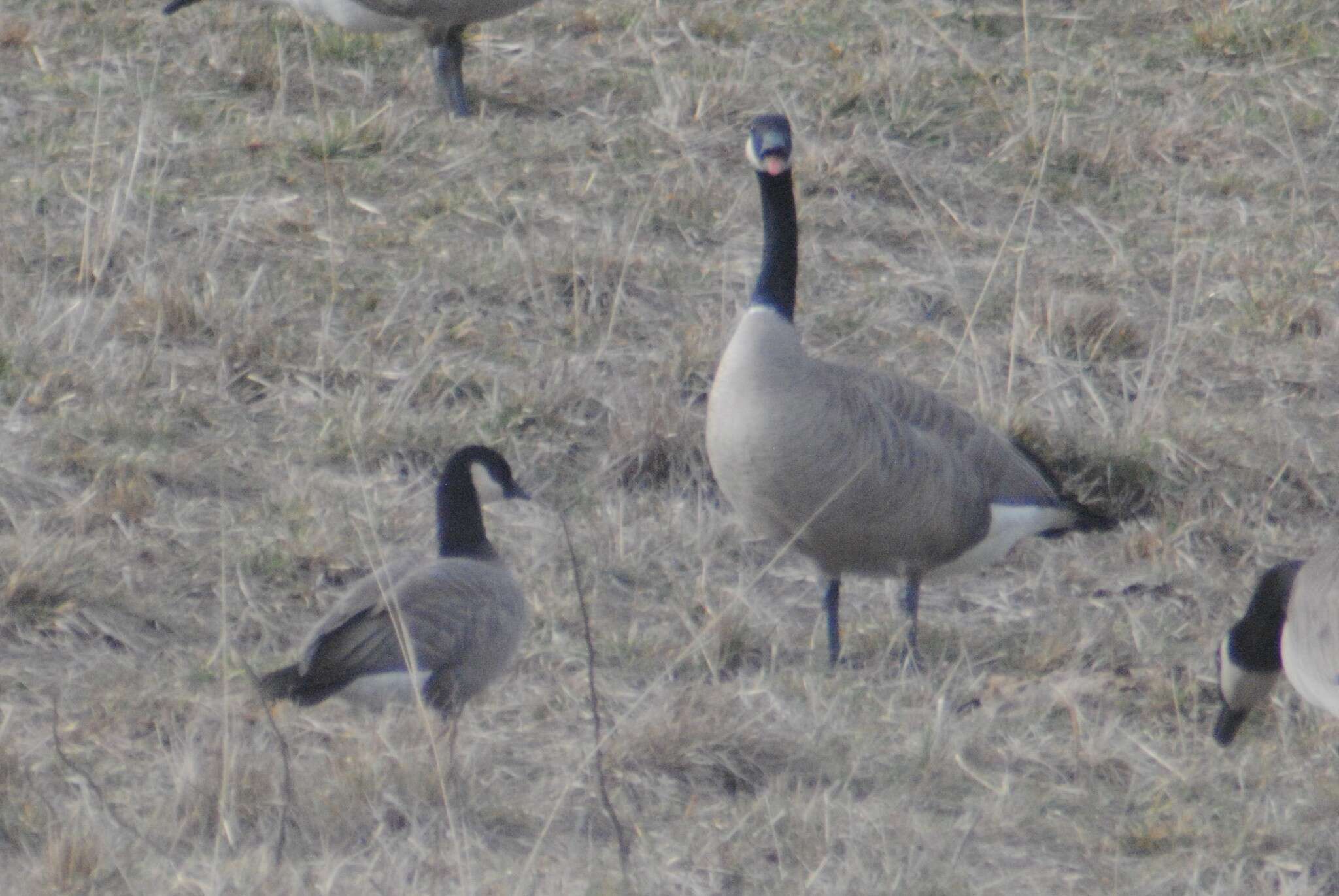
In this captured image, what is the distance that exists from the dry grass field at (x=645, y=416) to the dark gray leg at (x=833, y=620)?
60mm

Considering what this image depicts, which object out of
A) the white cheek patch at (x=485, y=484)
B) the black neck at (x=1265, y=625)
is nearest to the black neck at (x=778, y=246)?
the white cheek patch at (x=485, y=484)

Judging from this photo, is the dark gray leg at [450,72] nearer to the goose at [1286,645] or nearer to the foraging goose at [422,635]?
the foraging goose at [422,635]

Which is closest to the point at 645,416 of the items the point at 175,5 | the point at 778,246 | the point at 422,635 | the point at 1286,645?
the point at 778,246

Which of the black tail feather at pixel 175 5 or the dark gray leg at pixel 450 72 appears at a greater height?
the black tail feather at pixel 175 5

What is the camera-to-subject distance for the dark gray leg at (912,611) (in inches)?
203

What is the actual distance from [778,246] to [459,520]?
44.6 inches

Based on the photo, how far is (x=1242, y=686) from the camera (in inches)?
189

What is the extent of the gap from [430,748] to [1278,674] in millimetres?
2130

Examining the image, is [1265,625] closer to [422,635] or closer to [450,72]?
[422,635]

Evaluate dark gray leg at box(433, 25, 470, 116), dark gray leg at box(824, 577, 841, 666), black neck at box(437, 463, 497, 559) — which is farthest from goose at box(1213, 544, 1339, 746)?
dark gray leg at box(433, 25, 470, 116)

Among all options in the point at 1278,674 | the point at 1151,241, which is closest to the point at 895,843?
the point at 1278,674

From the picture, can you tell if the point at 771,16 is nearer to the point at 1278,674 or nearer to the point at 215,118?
the point at 215,118

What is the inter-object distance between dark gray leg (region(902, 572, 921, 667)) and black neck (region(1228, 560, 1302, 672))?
779mm

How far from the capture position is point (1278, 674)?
193 inches
